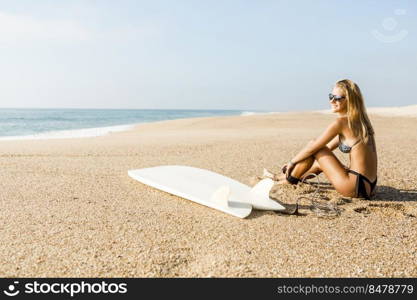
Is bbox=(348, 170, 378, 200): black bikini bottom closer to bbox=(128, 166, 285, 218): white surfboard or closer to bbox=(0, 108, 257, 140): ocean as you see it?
bbox=(128, 166, 285, 218): white surfboard

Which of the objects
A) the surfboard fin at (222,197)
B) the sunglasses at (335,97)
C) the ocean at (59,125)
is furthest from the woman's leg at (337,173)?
the ocean at (59,125)

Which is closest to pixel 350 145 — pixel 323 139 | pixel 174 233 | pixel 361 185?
pixel 323 139

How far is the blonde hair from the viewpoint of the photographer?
12.5 feet

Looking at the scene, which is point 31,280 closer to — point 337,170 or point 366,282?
point 366,282

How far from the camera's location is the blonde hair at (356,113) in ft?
12.5

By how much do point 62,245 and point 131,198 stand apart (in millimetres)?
1319

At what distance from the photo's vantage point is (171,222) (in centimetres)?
321

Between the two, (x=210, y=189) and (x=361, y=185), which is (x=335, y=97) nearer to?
(x=361, y=185)

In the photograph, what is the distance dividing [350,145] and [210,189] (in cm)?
147

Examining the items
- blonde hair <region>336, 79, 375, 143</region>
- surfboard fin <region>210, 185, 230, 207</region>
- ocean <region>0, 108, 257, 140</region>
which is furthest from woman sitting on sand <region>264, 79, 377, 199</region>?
ocean <region>0, 108, 257, 140</region>

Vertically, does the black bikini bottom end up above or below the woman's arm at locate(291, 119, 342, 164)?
below

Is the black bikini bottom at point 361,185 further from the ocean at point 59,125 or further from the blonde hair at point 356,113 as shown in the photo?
the ocean at point 59,125

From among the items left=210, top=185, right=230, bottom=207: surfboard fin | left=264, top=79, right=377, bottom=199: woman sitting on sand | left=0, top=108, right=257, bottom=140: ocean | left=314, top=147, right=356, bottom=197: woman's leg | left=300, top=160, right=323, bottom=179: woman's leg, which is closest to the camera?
left=210, top=185, right=230, bottom=207: surfboard fin

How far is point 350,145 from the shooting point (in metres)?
3.86
